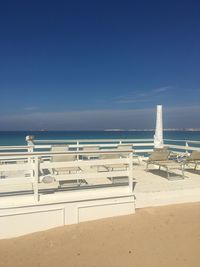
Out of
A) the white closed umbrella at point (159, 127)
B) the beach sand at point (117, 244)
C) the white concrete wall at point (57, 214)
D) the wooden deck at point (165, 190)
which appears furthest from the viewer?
the white closed umbrella at point (159, 127)

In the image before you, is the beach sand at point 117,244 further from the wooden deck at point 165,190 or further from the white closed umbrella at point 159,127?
the white closed umbrella at point 159,127

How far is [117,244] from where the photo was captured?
3727 millimetres

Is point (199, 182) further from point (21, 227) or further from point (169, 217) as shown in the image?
point (21, 227)

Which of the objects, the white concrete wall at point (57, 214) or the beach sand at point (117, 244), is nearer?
the beach sand at point (117, 244)

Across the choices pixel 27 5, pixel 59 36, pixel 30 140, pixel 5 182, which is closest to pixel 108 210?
pixel 5 182

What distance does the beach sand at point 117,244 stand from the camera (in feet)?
11.1

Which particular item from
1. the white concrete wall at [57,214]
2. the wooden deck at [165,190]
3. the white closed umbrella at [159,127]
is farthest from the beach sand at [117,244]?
the white closed umbrella at [159,127]

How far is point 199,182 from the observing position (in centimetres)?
551

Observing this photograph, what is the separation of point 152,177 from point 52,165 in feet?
8.87

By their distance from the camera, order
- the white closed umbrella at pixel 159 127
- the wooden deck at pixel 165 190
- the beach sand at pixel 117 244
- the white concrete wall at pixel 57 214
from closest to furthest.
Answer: the beach sand at pixel 117 244, the white concrete wall at pixel 57 214, the wooden deck at pixel 165 190, the white closed umbrella at pixel 159 127

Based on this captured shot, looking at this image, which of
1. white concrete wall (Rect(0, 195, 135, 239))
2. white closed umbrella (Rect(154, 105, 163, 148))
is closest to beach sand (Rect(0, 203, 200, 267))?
white concrete wall (Rect(0, 195, 135, 239))

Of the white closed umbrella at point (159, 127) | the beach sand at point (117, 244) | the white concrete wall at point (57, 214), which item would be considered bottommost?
the beach sand at point (117, 244)

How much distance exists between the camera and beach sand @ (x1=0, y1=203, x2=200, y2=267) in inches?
133

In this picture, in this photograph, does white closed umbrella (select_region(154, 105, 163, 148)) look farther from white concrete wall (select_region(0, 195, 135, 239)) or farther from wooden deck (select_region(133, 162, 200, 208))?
white concrete wall (select_region(0, 195, 135, 239))
